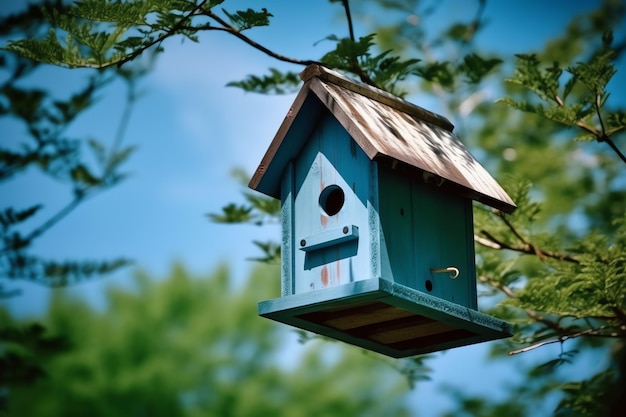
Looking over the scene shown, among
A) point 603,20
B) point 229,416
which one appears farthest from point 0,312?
point 603,20

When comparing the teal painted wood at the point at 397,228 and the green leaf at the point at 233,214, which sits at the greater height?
the green leaf at the point at 233,214

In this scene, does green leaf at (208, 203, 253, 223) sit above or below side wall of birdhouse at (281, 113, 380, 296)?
above

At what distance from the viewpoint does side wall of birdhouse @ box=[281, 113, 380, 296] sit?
3664 millimetres

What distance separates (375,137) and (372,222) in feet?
1.01

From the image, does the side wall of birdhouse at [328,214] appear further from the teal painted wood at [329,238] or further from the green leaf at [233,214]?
the green leaf at [233,214]

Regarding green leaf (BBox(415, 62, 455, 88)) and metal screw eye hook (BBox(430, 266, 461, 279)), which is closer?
metal screw eye hook (BBox(430, 266, 461, 279))

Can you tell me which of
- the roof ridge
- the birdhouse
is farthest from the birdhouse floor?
the roof ridge

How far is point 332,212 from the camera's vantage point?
392 cm

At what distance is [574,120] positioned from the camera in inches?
174

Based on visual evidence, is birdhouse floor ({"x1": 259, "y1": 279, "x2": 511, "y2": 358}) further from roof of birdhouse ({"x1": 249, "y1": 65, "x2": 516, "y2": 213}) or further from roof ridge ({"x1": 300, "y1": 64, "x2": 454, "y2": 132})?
roof ridge ({"x1": 300, "y1": 64, "x2": 454, "y2": 132})

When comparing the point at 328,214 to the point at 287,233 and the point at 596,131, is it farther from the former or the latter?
the point at 596,131

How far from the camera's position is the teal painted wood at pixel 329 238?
3.67 metres

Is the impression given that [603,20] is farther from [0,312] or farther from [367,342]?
[0,312]

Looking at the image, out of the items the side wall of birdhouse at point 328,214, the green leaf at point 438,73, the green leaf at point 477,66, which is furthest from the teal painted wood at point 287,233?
the green leaf at point 477,66
